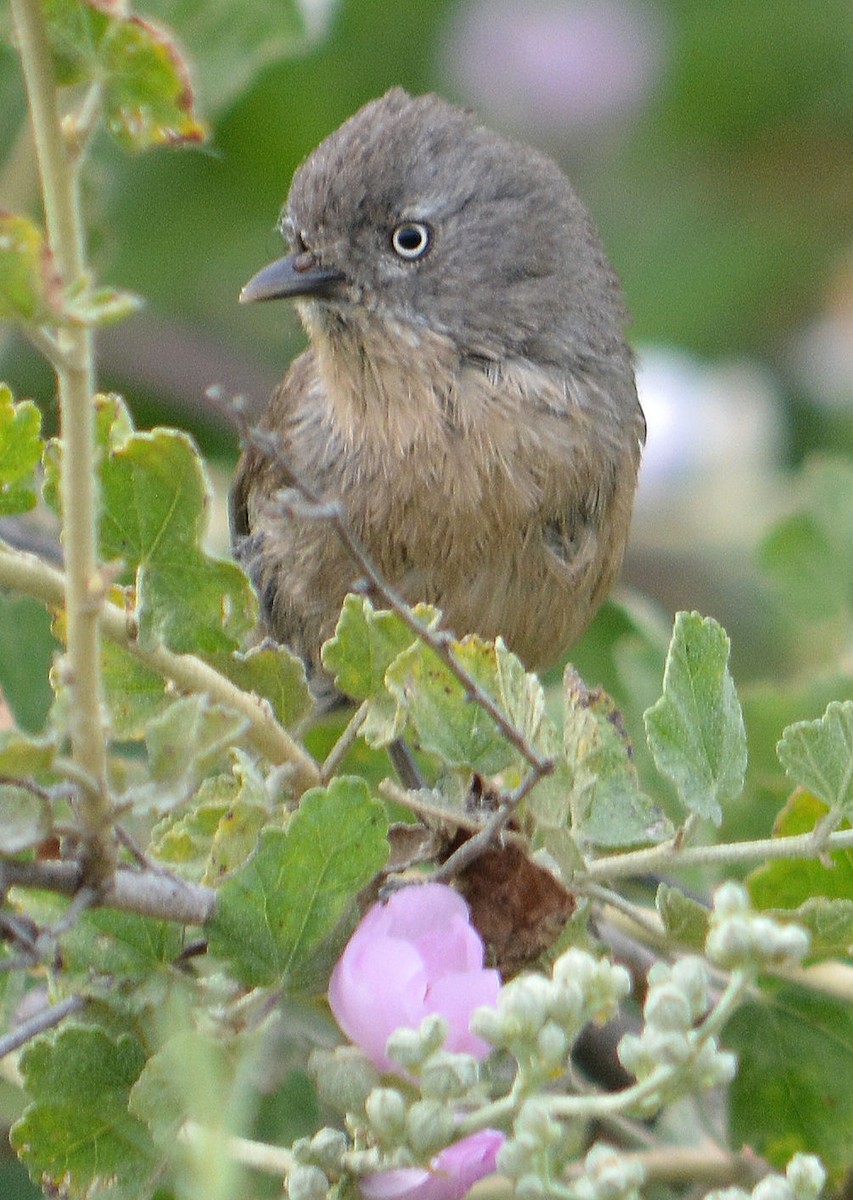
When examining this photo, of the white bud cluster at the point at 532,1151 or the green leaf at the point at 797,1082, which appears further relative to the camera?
the green leaf at the point at 797,1082

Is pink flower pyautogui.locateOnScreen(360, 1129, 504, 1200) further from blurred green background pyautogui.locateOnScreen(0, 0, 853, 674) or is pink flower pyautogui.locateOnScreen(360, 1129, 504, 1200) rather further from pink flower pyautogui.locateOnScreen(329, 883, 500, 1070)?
blurred green background pyautogui.locateOnScreen(0, 0, 853, 674)

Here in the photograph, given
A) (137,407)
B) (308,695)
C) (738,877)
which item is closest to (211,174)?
(137,407)

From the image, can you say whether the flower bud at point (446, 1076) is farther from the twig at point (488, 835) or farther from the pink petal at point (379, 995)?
the twig at point (488, 835)

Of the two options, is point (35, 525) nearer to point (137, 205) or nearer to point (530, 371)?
point (530, 371)

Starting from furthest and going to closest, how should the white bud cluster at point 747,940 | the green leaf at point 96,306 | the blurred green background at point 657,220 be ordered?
1. the blurred green background at point 657,220
2. the white bud cluster at point 747,940
3. the green leaf at point 96,306

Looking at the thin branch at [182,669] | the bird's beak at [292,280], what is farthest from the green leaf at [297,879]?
the bird's beak at [292,280]

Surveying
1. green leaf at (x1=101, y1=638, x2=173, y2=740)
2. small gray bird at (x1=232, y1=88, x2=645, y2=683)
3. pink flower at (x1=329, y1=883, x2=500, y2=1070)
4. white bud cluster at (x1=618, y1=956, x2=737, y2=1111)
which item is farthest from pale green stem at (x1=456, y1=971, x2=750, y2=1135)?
small gray bird at (x1=232, y1=88, x2=645, y2=683)

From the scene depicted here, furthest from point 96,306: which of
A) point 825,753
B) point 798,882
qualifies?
point 798,882
